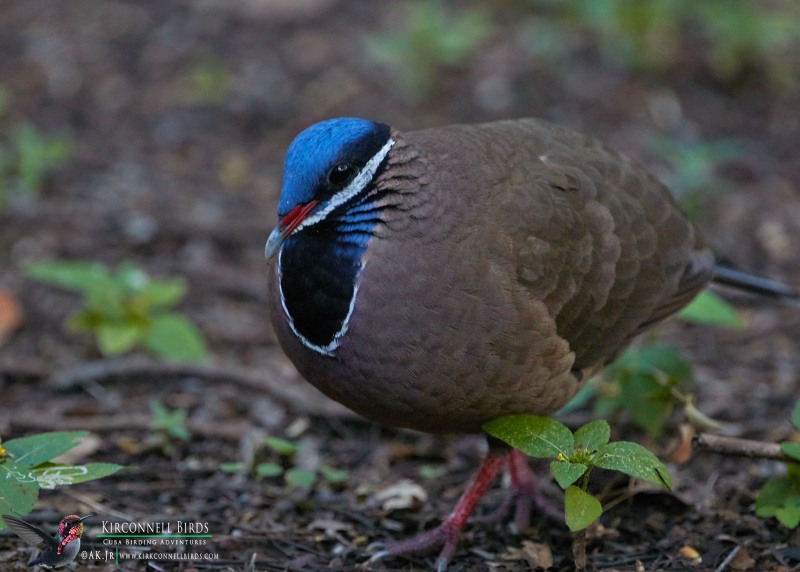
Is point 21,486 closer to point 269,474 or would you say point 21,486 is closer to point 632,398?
point 269,474

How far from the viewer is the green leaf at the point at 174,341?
5203mm

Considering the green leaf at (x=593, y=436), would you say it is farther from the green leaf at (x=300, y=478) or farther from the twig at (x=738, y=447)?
the green leaf at (x=300, y=478)

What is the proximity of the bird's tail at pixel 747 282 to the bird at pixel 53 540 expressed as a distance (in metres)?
2.95

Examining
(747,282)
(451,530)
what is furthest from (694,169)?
(451,530)

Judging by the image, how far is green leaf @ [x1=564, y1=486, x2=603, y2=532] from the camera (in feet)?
10.3

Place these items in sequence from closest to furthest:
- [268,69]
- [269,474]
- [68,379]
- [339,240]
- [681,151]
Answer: [339,240] → [269,474] → [68,379] → [681,151] → [268,69]

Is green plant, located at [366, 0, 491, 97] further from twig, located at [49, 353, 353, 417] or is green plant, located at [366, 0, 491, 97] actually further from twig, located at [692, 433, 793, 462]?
twig, located at [692, 433, 793, 462]

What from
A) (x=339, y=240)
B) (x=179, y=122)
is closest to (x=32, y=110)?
(x=179, y=122)

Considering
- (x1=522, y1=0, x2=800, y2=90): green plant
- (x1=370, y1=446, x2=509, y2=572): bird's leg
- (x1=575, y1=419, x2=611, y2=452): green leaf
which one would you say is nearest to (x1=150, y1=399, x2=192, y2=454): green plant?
(x1=370, y1=446, x2=509, y2=572): bird's leg

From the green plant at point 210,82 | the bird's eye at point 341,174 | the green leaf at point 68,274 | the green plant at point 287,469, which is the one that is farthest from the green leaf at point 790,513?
the green plant at point 210,82

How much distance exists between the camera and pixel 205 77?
8234mm

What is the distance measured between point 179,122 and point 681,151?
3.80 m

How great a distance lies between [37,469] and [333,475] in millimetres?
1456

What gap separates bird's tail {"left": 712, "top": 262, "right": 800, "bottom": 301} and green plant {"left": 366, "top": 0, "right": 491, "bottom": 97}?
3685mm
